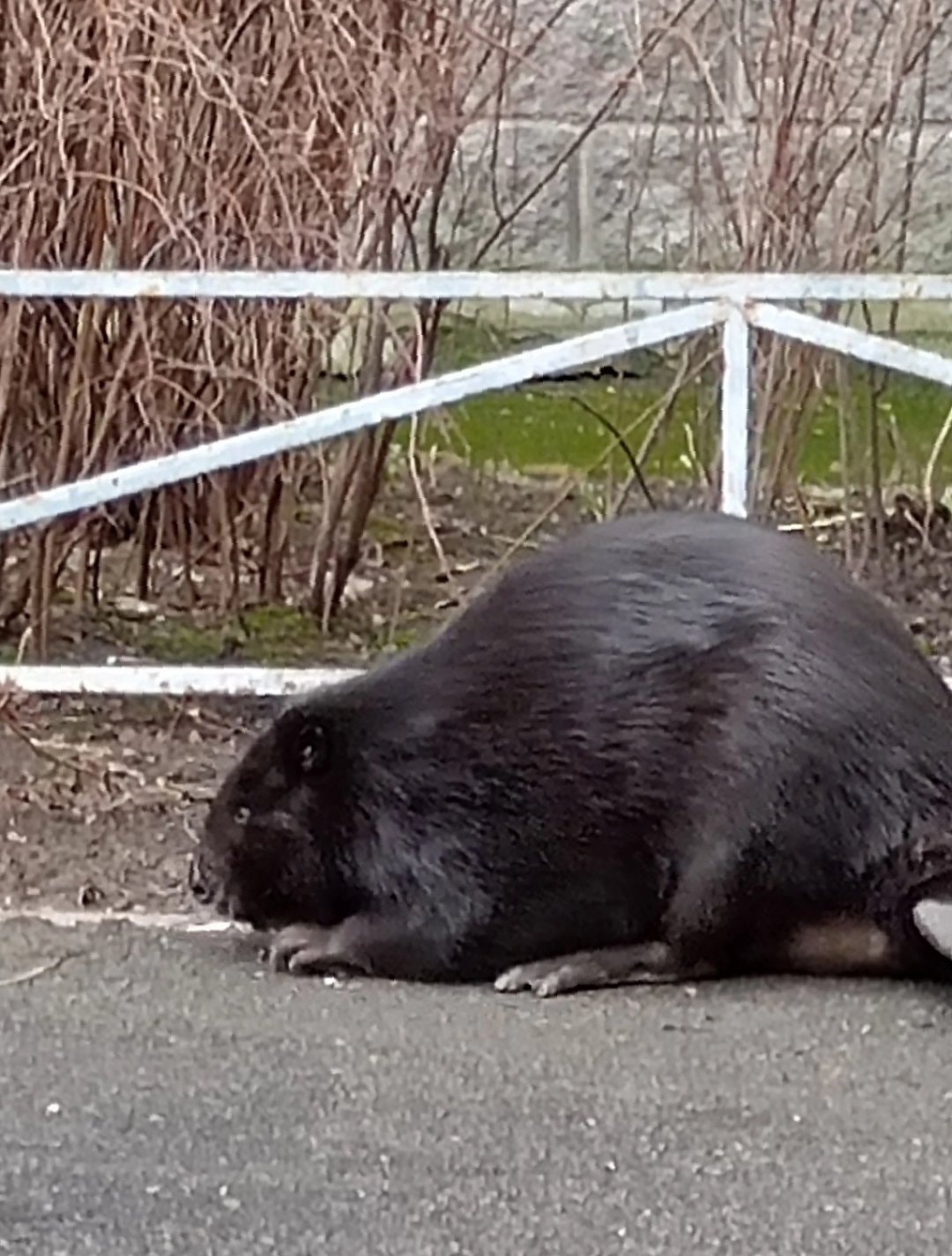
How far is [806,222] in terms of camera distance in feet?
15.6

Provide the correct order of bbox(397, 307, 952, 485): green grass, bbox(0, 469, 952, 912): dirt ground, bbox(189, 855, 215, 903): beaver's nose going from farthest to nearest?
bbox(397, 307, 952, 485): green grass, bbox(0, 469, 952, 912): dirt ground, bbox(189, 855, 215, 903): beaver's nose

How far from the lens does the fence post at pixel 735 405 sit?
417 centimetres

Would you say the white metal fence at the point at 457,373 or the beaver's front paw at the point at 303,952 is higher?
the white metal fence at the point at 457,373

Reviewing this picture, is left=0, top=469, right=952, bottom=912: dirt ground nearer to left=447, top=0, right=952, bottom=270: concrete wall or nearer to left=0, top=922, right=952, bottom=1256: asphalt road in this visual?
left=0, top=922, right=952, bottom=1256: asphalt road

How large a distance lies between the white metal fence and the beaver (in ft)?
1.97

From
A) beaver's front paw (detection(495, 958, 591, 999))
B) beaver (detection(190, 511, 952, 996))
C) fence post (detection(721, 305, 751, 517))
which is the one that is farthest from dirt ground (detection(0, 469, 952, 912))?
fence post (detection(721, 305, 751, 517))

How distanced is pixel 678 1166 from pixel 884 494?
122 inches

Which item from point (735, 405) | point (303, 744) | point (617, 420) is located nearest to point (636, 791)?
point (303, 744)

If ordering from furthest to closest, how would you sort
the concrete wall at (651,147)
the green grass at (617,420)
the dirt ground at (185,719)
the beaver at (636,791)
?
the green grass at (617,420) < the concrete wall at (651,147) < the dirt ground at (185,719) < the beaver at (636,791)

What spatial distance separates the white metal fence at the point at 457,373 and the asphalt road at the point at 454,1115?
2.67 feet

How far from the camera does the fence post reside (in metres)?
4.17

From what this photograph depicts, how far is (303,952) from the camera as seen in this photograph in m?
3.54

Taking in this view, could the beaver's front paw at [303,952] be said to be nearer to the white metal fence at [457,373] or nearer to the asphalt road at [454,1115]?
the asphalt road at [454,1115]

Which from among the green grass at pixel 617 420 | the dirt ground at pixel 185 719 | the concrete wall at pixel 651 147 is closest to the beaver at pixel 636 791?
the dirt ground at pixel 185 719
